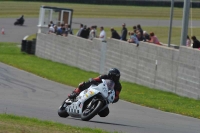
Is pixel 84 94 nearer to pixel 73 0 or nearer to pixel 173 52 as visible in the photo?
pixel 173 52

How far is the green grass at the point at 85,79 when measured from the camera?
20.4m

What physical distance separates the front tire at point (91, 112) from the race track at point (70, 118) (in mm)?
135

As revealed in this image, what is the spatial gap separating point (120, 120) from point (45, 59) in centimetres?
2300

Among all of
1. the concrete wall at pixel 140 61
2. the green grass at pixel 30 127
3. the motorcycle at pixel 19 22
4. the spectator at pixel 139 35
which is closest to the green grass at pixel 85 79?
the concrete wall at pixel 140 61

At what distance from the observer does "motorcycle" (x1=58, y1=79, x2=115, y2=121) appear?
14094mm

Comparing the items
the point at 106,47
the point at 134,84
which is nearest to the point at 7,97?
the point at 134,84

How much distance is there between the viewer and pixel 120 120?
50.5ft

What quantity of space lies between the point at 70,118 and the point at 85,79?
13273 millimetres

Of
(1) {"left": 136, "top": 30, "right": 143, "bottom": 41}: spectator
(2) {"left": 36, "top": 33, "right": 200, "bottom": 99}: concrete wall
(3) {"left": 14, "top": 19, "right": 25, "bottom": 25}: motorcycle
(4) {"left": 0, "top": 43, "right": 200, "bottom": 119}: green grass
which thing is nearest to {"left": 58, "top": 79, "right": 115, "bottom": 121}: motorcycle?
(4) {"left": 0, "top": 43, "right": 200, "bottom": 119}: green grass

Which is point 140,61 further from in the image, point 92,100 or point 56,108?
point 92,100

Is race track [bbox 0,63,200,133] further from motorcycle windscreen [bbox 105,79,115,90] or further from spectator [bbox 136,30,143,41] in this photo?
spectator [bbox 136,30,143,41]

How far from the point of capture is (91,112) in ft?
46.2

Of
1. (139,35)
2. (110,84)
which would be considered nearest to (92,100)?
(110,84)

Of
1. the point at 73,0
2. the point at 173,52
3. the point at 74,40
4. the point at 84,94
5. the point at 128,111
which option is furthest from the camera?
the point at 73,0
